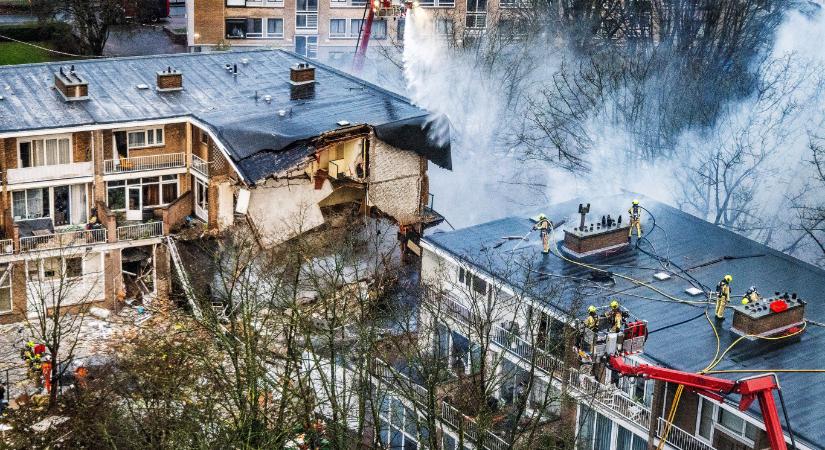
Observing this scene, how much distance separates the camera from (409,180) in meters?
46.4

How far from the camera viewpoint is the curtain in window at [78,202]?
4484 cm

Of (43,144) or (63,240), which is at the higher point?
(43,144)

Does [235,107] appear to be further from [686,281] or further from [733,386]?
[733,386]

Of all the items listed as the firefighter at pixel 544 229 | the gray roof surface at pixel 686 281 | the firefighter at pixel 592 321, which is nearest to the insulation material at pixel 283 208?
the gray roof surface at pixel 686 281

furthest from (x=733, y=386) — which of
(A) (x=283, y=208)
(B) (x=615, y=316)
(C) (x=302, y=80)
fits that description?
(C) (x=302, y=80)

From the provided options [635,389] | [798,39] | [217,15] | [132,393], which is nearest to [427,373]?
[635,389]

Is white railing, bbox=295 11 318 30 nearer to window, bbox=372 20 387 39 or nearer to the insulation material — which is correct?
window, bbox=372 20 387 39

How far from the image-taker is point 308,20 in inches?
2798

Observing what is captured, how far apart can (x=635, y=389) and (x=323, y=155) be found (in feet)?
57.2

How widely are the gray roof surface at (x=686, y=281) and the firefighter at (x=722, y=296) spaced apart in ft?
0.90

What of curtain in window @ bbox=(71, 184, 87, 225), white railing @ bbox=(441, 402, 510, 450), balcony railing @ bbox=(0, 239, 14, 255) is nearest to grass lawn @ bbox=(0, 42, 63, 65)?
curtain in window @ bbox=(71, 184, 87, 225)

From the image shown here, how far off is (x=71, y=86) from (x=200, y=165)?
4916 mm

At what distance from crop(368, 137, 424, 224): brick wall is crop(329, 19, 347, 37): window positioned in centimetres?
2671

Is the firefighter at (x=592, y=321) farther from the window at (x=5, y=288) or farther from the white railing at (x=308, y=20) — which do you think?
the white railing at (x=308, y=20)
